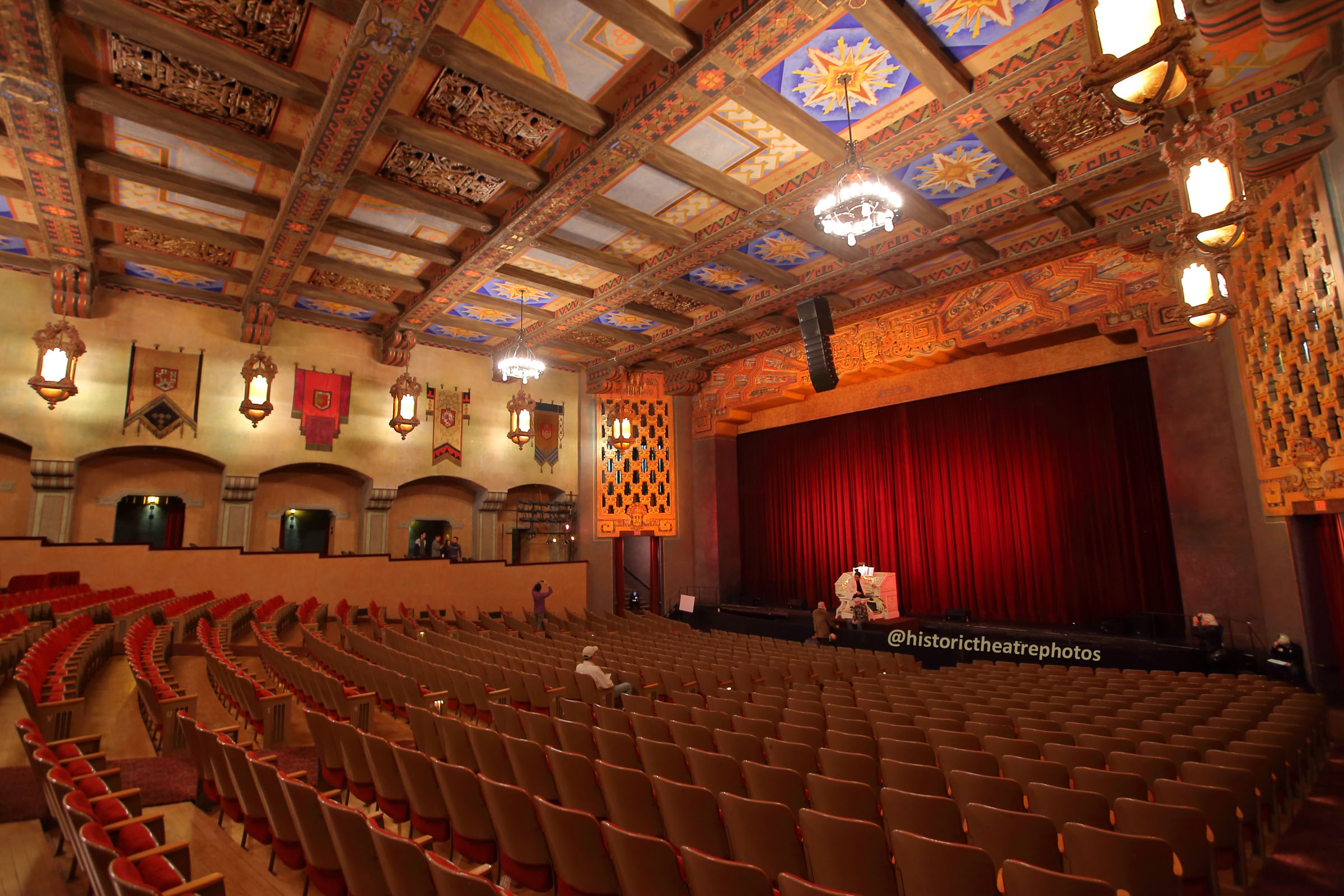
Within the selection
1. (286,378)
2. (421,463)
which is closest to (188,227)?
(286,378)

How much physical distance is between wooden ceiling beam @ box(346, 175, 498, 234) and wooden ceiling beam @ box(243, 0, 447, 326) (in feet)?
1.13

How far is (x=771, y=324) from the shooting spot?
515 inches

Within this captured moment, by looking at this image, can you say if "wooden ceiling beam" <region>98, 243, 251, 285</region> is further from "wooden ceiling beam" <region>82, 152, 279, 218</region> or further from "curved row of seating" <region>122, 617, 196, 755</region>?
"curved row of seating" <region>122, 617, 196, 755</region>

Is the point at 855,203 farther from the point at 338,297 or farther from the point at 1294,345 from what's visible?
the point at 338,297

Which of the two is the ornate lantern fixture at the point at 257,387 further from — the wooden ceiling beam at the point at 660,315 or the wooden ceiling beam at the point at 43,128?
the wooden ceiling beam at the point at 660,315

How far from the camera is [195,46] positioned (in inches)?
224

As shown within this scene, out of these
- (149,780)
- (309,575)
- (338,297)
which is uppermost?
(338,297)

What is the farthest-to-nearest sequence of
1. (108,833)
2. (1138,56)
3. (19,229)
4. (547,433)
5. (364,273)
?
(547,433), (364,273), (19,229), (1138,56), (108,833)

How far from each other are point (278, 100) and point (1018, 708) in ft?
28.8

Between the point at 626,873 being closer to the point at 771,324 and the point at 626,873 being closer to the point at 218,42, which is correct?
the point at 218,42

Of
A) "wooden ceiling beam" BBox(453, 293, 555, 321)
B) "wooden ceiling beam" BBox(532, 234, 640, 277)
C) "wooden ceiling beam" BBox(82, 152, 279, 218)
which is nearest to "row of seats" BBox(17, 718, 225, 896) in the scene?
"wooden ceiling beam" BBox(82, 152, 279, 218)

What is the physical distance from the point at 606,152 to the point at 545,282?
419cm

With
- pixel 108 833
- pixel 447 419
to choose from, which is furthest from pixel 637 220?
pixel 108 833

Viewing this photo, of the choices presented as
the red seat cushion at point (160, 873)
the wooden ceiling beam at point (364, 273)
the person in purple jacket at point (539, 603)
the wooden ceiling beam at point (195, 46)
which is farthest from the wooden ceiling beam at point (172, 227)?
the red seat cushion at point (160, 873)
